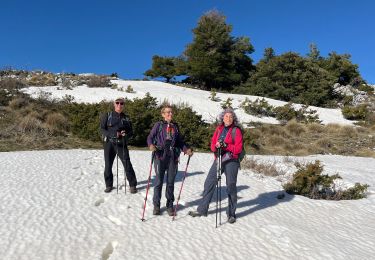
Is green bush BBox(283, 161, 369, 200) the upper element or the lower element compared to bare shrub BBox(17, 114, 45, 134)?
lower

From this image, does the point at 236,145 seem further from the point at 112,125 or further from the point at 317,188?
the point at 317,188

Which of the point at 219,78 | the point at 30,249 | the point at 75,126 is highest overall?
the point at 219,78

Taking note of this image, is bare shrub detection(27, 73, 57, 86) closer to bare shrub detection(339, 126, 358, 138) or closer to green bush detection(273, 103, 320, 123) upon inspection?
green bush detection(273, 103, 320, 123)

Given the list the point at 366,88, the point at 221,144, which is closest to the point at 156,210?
the point at 221,144

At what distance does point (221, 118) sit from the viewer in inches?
277

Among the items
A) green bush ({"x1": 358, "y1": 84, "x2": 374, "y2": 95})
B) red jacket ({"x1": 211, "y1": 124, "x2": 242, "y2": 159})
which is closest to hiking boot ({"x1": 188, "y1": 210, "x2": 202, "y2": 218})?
red jacket ({"x1": 211, "y1": 124, "x2": 242, "y2": 159})

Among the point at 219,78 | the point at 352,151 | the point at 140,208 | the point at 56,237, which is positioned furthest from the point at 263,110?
the point at 56,237

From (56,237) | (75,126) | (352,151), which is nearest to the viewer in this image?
(56,237)

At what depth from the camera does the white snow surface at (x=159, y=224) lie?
5.89 meters

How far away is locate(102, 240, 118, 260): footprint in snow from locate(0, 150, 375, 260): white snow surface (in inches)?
0.6

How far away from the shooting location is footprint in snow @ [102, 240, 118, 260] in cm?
564

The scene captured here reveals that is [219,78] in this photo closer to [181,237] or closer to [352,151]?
[352,151]

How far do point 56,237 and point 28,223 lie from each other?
0.85 m

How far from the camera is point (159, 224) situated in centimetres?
691
